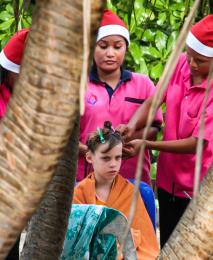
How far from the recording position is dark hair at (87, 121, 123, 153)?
165 inches

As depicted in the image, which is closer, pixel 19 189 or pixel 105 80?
pixel 19 189

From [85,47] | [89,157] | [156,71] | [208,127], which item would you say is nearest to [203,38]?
[208,127]

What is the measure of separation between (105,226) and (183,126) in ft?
2.96

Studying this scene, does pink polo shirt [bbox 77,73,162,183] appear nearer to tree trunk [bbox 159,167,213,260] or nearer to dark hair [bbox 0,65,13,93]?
dark hair [bbox 0,65,13,93]

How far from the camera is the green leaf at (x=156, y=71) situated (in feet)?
20.5

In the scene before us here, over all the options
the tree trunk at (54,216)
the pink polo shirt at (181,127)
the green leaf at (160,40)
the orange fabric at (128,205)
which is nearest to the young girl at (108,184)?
the orange fabric at (128,205)

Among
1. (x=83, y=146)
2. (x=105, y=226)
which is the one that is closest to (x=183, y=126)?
(x=83, y=146)

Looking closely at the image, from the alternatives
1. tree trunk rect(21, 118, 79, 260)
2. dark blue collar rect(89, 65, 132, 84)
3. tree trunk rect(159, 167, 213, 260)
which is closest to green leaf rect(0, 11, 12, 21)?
dark blue collar rect(89, 65, 132, 84)

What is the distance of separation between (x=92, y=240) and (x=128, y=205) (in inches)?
25.7

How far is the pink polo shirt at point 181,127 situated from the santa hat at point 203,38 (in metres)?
0.18

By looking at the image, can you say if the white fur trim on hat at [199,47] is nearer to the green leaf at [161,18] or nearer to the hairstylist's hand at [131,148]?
the hairstylist's hand at [131,148]

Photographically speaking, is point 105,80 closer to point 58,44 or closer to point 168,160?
point 168,160

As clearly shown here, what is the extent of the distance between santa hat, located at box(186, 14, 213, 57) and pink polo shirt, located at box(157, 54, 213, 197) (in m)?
0.18

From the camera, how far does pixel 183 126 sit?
425 centimetres
